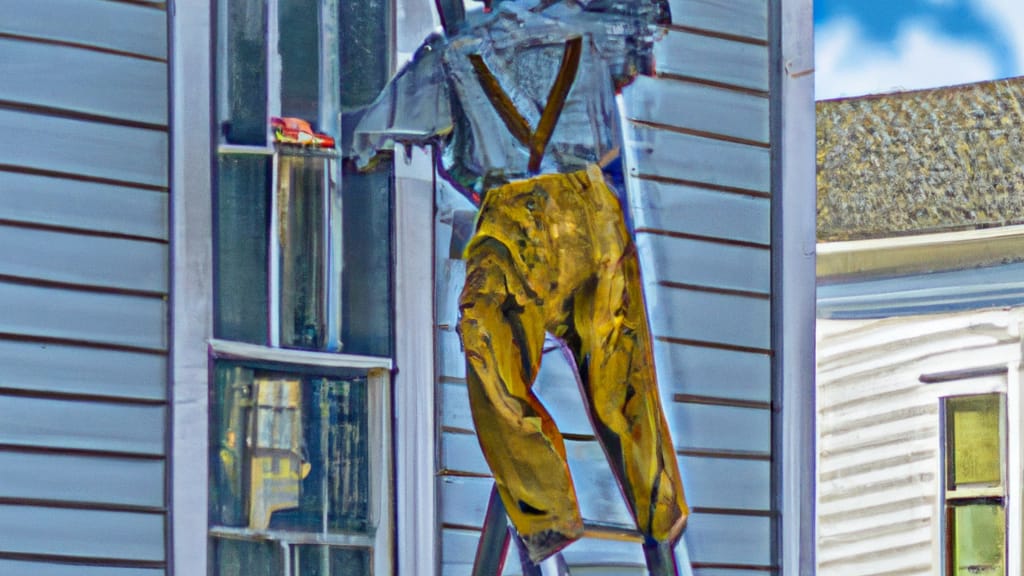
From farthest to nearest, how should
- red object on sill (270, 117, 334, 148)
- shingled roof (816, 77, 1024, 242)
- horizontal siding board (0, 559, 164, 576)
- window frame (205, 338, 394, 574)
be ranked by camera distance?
1. shingled roof (816, 77, 1024, 242)
2. red object on sill (270, 117, 334, 148)
3. window frame (205, 338, 394, 574)
4. horizontal siding board (0, 559, 164, 576)

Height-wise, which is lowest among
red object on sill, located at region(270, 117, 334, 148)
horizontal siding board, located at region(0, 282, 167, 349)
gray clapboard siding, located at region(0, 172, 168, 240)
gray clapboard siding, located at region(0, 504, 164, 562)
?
gray clapboard siding, located at region(0, 504, 164, 562)

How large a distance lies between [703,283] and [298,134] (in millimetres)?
1080

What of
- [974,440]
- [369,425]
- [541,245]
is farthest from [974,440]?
[369,425]

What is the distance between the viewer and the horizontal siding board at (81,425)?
13.1 ft

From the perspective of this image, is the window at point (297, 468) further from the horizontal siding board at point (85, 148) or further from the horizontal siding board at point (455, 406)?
the horizontal siding board at point (85, 148)

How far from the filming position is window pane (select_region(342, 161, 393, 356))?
4285 mm

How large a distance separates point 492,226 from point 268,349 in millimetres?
573

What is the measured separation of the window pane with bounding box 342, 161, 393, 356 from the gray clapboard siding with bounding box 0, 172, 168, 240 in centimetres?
42

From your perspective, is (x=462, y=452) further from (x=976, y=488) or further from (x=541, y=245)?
(x=976, y=488)

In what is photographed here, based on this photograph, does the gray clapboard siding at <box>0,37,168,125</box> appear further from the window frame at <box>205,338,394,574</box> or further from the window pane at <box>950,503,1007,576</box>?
the window pane at <box>950,503,1007,576</box>

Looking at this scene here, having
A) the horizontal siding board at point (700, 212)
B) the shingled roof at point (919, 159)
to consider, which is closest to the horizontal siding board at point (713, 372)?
the horizontal siding board at point (700, 212)

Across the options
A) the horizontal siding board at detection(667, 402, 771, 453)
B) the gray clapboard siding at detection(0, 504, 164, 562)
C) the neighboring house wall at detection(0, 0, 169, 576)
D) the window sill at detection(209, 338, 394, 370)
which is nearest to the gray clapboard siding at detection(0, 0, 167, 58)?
the neighboring house wall at detection(0, 0, 169, 576)

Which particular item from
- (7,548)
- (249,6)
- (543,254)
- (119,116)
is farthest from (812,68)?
(7,548)

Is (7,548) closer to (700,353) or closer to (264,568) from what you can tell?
(264,568)
